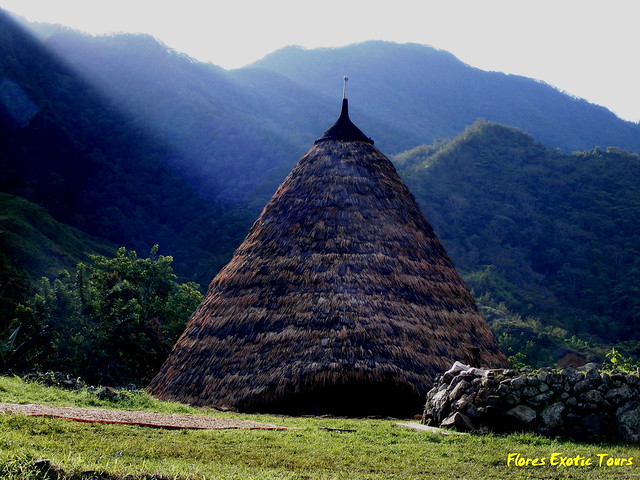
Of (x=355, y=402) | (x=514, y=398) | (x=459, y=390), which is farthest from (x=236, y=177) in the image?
(x=514, y=398)

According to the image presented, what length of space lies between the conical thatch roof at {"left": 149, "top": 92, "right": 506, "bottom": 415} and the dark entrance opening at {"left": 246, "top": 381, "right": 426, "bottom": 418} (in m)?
0.02

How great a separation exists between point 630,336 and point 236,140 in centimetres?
3479

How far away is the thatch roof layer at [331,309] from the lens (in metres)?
10.0

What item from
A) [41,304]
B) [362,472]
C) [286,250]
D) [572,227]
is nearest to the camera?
[362,472]

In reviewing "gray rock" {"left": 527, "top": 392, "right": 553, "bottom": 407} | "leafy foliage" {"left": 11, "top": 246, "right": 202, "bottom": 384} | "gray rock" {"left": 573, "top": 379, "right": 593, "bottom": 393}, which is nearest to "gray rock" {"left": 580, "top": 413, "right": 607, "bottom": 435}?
"gray rock" {"left": 573, "top": 379, "right": 593, "bottom": 393}

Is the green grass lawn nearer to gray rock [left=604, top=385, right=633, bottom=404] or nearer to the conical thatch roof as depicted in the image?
gray rock [left=604, top=385, right=633, bottom=404]

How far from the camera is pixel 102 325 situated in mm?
15664

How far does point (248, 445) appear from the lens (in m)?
6.05

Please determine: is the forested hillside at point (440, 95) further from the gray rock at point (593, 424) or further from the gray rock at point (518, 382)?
the gray rock at point (593, 424)

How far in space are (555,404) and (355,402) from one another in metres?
3.68

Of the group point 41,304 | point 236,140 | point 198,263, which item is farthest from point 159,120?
point 41,304

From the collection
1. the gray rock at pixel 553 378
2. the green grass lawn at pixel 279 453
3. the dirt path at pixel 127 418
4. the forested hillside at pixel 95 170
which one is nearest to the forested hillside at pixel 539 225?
the forested hillside at pixel 95 170

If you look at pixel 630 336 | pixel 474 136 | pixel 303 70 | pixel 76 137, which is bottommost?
pixel 630 336

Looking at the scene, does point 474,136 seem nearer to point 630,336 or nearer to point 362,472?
point 630,336
